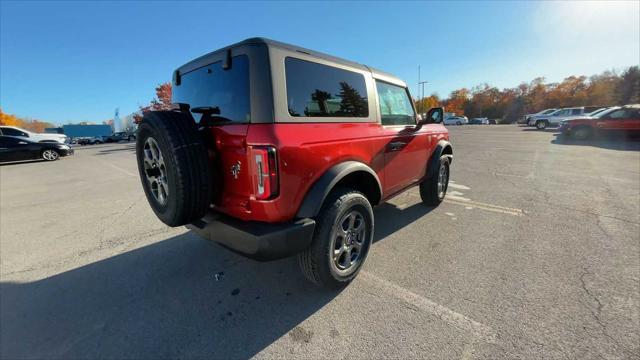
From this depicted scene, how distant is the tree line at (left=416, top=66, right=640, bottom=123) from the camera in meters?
57.1

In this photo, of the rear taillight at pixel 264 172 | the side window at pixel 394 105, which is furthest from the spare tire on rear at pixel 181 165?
the side window at pixel 394 105

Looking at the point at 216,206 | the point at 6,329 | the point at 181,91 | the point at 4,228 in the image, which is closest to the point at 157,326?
the point at 216,206

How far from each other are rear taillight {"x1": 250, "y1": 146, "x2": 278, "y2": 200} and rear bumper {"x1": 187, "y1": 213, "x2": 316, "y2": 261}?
246 millimetres

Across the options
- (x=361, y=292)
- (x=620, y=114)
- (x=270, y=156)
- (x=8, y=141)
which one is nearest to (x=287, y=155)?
(x=270, y=156)

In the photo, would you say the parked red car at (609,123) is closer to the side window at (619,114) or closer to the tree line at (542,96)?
the side window at (619,114)

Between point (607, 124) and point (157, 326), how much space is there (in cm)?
1987

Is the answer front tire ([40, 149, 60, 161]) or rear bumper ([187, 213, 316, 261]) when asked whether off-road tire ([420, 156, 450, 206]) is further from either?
front tire ([40, 149, 60, 161])

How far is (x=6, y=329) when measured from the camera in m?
2.16

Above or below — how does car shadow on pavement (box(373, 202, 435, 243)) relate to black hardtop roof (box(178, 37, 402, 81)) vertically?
below

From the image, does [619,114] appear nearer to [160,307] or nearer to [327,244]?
[327,244]

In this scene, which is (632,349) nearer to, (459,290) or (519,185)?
(459,290)

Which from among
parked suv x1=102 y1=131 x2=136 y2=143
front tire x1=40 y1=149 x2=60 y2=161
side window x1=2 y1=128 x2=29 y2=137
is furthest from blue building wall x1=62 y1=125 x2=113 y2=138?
front tire x1=40 y1=149 x2=60 y2=161

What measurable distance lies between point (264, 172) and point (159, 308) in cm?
157

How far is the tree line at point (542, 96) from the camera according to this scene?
5706cm
